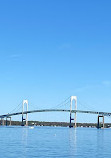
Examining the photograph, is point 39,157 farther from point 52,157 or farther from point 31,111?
point 31,111

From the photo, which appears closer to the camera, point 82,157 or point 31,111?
point 82,157

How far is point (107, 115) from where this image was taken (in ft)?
577

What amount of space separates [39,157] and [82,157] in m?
4.66

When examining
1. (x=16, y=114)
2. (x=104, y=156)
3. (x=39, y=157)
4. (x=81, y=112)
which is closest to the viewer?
(x=39, y=157)

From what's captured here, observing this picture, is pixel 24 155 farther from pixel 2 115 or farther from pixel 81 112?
pixel 2 115

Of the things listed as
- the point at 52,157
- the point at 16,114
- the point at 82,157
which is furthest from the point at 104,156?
the point at 16,114

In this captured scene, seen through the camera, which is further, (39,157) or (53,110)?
(53,110)

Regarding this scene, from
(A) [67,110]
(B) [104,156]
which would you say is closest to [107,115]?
(A) [67,110]

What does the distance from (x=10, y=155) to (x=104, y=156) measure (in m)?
10.3

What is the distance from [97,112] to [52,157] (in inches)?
5362

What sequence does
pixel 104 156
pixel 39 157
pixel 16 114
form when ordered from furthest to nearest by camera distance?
1. pixel 16 114
2. pixel 104 156
3. pixel 39 157

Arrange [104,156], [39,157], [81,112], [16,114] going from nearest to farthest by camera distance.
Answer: [39,157], [104,156], [81,112], [16,114]

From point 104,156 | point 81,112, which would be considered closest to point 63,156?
point 104,156

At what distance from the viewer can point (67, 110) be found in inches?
6924
